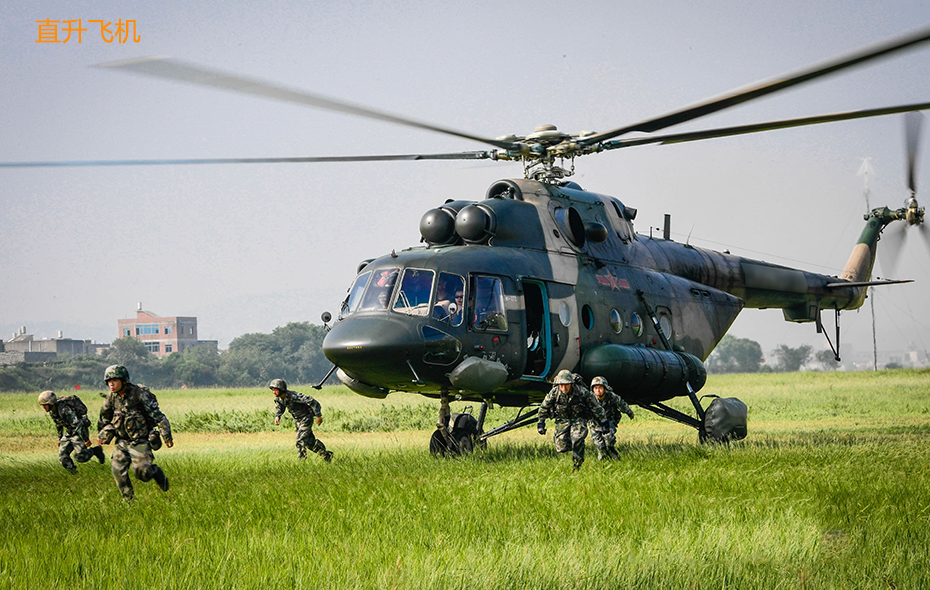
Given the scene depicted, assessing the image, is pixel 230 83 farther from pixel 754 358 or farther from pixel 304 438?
pixel 754 358

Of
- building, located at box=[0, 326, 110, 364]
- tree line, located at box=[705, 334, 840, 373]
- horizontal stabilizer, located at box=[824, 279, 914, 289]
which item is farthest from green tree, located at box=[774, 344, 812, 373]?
horizontal stabilizer, located at box=[824, 279, 914, 289]

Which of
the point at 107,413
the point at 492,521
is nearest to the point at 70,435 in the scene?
the point at 107,413

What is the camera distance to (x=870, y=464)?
11.5 m

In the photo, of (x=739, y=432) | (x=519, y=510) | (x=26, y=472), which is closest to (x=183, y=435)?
(x=26, y=472)

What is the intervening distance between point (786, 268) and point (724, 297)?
2.61m

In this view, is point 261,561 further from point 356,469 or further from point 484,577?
point 356,469

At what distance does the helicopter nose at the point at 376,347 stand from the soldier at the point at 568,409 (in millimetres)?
1741

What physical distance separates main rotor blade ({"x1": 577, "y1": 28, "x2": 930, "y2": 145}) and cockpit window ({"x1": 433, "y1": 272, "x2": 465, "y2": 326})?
2.83 m

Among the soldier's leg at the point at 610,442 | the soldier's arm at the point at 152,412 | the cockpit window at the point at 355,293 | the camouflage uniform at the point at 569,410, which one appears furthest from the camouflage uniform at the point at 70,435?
the soldier's leg at the point at 610,442

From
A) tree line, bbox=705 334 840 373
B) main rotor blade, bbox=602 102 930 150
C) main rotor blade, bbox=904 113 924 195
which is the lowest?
tree line, bbox=705 334 840 373

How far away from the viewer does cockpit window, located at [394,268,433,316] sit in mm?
11719

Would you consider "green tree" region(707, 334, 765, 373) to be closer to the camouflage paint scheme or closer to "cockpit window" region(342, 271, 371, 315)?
the camouflage paint scheme

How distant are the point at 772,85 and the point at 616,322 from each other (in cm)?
563

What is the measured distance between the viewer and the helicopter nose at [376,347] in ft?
37.1
